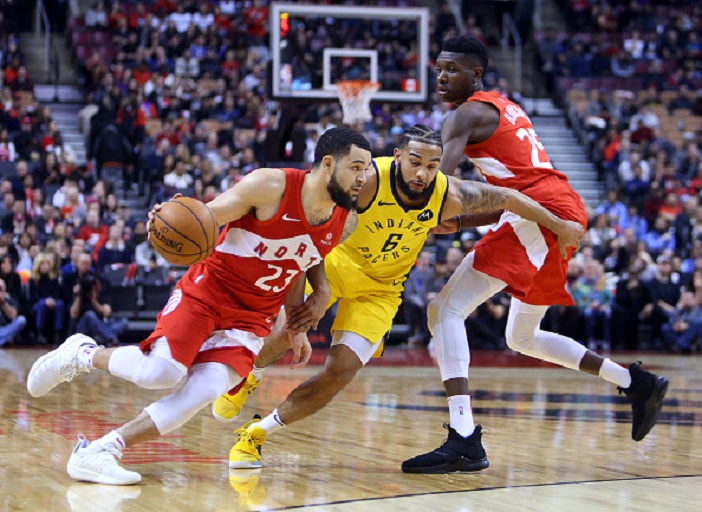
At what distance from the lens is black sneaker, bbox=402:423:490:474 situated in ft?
15.9

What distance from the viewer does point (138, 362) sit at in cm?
446

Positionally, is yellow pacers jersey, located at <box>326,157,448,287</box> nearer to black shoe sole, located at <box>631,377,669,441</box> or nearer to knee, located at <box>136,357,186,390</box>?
A: knee, located at <box>136,357,186,390</box>

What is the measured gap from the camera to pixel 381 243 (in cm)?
513

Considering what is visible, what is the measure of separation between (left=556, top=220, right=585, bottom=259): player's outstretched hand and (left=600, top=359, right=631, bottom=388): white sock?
2.29 ft

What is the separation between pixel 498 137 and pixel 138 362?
2.19m

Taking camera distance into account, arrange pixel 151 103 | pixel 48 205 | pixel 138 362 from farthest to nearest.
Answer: pixel 151 103 < pixel 48 205 < pixel 138 362

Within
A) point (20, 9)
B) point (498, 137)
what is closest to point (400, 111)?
point (20, 9)

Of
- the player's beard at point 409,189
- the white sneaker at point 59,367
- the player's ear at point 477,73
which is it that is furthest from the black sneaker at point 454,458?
the player's ear at point 477,73

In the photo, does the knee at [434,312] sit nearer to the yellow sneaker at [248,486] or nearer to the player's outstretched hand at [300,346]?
the player's outstretched hand at [300,346]

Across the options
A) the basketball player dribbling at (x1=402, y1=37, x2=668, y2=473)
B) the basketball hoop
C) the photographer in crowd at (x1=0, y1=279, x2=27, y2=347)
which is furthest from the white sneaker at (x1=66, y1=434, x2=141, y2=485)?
the basketball hoop

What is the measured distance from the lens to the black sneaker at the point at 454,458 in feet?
15.9

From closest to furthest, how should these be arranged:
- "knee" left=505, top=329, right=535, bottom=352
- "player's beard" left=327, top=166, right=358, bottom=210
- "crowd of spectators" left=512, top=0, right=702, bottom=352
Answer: "player's beard" left=327, top=166, right=358, bottom=210, "knee" left=505, top=329, right=535, bottom=352, "crowd of spectators" left=512, top=0, right=702, bottom=352

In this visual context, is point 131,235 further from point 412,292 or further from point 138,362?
point 138,362

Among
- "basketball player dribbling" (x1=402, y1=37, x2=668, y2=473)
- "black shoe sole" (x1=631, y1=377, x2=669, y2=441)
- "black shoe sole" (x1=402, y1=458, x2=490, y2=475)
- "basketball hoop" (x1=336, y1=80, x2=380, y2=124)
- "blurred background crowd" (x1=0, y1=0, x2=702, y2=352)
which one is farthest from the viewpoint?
"blurred background crowd" (x1=0, y1=0, x2=702, y2=352)
